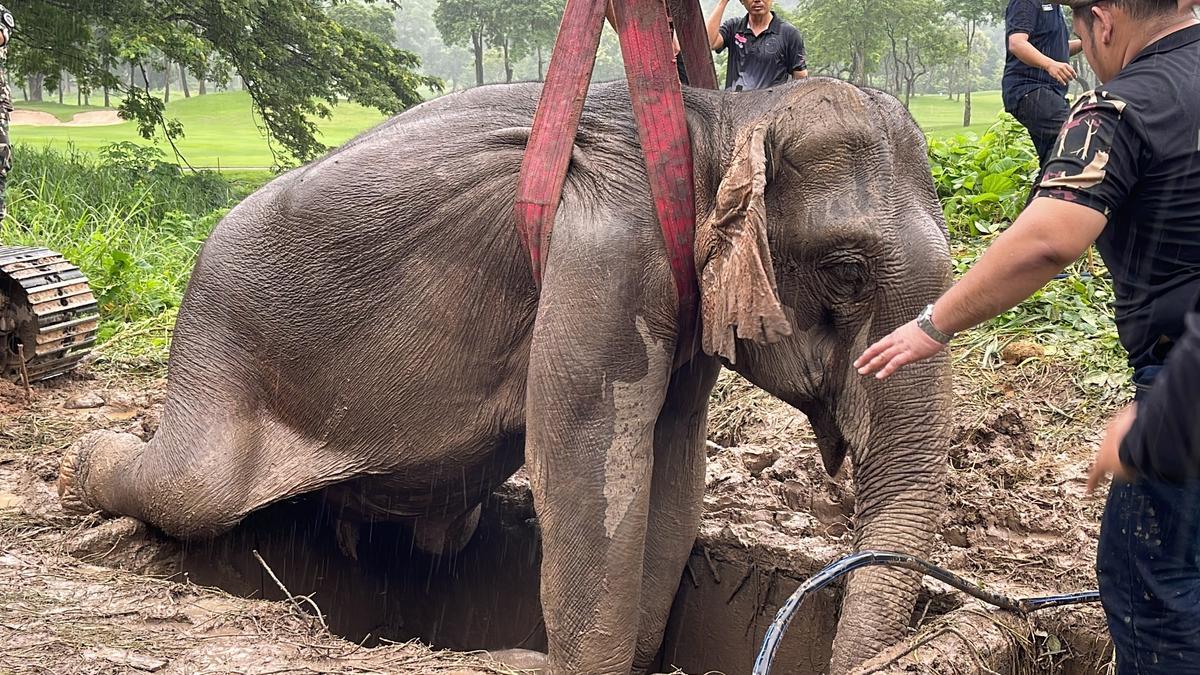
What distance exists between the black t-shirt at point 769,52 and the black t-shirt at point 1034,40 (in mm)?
1123

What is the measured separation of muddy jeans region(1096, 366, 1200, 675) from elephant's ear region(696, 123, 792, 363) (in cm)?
85

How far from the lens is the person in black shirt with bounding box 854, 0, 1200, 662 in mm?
2090

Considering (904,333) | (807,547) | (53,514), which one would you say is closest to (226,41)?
(53,514)

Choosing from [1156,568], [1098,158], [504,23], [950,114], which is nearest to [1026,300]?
[1156,568]

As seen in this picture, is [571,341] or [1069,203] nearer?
[1069,203]

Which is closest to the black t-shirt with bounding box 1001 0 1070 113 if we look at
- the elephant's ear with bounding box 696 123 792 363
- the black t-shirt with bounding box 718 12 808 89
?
the black t-shirt with bounding box 718 12 808 89

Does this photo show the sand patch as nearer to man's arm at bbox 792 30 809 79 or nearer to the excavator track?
the excavator track

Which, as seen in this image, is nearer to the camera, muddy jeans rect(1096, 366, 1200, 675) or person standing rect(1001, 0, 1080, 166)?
muddy jeans rect(1096, 366, 1200, 675)

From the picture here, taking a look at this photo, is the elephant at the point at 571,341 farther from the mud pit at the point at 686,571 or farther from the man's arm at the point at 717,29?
the man's arm at the point at 717,29

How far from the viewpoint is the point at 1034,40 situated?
6.11 meters

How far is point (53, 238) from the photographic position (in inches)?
340

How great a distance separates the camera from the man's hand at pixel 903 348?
228 cm

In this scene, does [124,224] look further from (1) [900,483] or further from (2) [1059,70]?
(1) [900,483]

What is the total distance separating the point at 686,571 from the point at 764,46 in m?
3.42
